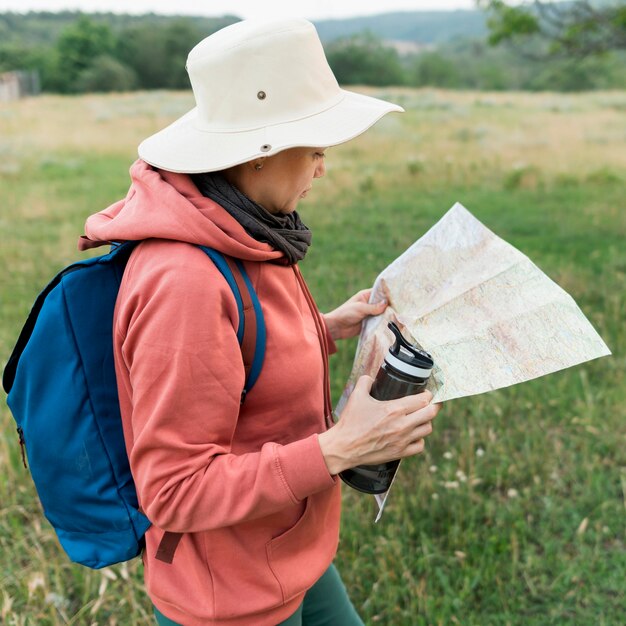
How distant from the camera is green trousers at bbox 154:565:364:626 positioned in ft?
6.32

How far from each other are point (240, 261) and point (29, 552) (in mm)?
2323

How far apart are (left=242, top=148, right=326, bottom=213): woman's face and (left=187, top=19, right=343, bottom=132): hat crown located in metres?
0.07

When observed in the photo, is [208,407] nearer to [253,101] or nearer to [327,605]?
[253,101]

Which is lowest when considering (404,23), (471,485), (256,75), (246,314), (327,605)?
(404,23)

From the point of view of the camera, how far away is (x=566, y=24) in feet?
27.9

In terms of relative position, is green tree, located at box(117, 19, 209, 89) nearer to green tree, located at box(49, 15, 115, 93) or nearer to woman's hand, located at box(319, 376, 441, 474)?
green tree, located at box(49, 15, 115, 93)

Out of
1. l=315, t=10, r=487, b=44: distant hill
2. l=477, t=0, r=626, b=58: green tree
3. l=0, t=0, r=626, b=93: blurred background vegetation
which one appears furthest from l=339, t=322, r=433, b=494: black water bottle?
l=315, t=10, r=487, b=44: distant hill

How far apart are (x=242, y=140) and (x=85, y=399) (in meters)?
0.62

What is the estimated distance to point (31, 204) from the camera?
10062 mm

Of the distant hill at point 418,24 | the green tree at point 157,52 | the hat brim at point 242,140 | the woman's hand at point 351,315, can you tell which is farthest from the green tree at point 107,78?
the distant hill at point 418,24

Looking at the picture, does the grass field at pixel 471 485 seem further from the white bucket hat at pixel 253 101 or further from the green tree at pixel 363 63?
the green tree at pixel 363 63

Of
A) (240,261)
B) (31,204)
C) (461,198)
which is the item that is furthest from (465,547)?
(31,204)

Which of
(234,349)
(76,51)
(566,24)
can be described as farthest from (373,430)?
(76,51)

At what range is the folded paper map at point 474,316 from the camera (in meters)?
1.50
